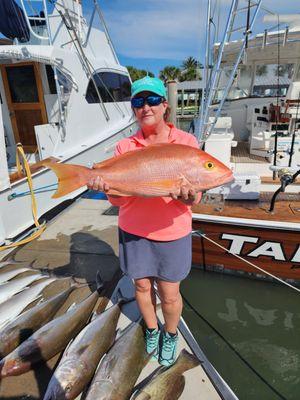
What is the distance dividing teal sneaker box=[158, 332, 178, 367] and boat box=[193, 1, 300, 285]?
5.65 feet

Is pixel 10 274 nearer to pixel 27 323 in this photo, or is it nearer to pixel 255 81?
pixel 27 323

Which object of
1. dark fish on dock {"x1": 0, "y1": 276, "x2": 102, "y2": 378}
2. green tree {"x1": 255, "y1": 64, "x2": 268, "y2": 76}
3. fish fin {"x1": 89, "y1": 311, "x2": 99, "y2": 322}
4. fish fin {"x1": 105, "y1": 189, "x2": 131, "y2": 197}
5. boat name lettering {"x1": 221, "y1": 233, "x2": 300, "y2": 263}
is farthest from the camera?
green tree {"x1": 255, "y1": 64, "x2": 268, "y2": 76}

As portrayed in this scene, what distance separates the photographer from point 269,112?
19.3 ft

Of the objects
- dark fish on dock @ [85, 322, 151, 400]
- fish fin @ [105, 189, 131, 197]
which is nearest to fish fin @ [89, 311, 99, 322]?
dark fish on dock @ [85, 322, 151, 400]

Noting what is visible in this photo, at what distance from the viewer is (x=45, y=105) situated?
6.83m

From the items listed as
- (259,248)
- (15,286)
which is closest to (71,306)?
(15,286)

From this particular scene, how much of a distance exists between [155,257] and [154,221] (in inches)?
10.7

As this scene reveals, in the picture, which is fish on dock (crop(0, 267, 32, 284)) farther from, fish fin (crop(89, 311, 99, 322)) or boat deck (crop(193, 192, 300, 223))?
boat deck (crop(193, 192, 300, 223))

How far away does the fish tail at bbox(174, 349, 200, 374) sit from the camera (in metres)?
2.23

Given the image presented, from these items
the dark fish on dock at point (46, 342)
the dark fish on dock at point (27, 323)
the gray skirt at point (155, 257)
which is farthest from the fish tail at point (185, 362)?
the dark fish on dock at point (27, 323)

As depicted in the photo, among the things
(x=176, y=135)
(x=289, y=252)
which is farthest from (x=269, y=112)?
(x=176, y=135)

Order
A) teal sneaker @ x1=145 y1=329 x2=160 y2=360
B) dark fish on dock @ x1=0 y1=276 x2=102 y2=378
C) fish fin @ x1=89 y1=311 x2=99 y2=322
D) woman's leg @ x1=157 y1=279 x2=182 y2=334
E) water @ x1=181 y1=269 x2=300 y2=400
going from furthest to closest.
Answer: water @ x1=181 y1=269 x2=300 y2=400, fish fin @ x1=89 y1=311 x2=99 y2=322, teal sneaker @ x1=145 y1=329 x2=160 y2=360, dark fish on dock @ x1=0 y1=276 x2=102 y2=378, woman's leg @ x1=157 y1=279 x2=182 y2=334

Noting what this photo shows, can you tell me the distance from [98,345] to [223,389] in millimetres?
962

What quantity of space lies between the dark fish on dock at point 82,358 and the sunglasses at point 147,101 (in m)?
1.79
